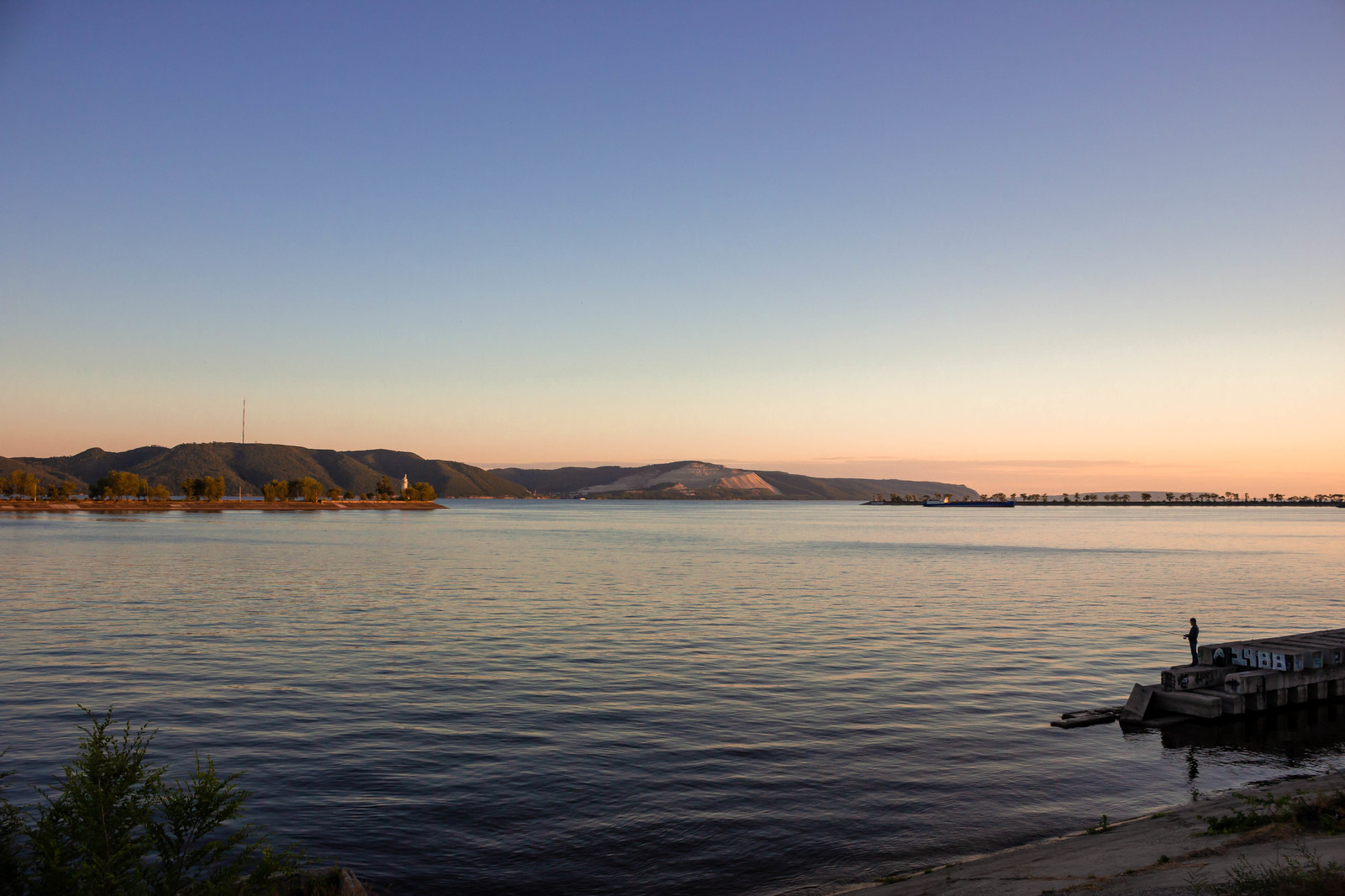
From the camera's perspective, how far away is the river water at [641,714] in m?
18.8

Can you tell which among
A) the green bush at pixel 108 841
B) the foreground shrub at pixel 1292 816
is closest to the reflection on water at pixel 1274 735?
the foreground shrub at pixel 1292 816

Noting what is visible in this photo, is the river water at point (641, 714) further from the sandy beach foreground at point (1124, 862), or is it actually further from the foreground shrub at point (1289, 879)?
the foreground shrub at point (1289, 879)

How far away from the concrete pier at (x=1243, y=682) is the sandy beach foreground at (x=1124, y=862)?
13.0 meters

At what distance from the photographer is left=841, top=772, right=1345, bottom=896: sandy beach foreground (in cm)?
1388

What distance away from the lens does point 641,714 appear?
29469mm

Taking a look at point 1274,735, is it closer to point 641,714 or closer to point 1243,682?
point 1243,682

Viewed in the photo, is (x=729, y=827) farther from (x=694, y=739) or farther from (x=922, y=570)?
(x=922, y=570)

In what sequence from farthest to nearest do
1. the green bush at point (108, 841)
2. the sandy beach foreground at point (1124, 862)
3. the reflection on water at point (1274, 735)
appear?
the reflection on water at point (1274, 735) → the sandy beach foreground at point (1124, 862) → the green bush at point (108, 841)

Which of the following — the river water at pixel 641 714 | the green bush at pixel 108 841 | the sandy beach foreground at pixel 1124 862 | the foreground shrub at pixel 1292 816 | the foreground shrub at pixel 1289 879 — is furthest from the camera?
the river water at pixel 641 714

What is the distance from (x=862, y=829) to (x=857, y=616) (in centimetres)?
3670

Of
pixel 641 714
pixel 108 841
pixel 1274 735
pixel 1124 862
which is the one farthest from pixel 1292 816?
pixel 108 841

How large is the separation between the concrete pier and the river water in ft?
4.16

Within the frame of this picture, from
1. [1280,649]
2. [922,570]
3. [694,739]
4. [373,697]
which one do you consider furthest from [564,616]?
[922,570]

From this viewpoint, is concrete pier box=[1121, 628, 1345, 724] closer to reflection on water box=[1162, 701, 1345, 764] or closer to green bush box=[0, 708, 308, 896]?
reflection on water box=[1162, 701, 1345, 764]
